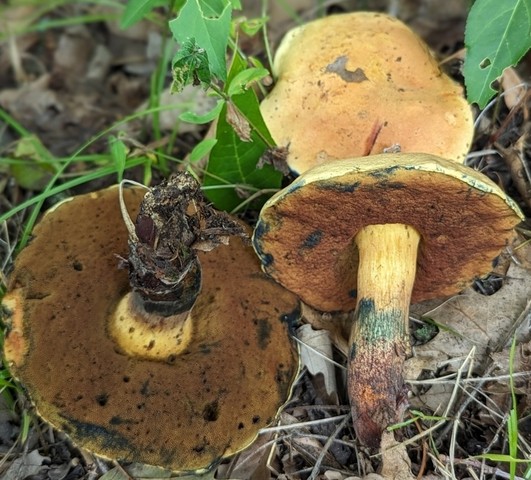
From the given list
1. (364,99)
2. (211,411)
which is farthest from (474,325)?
(211,411)

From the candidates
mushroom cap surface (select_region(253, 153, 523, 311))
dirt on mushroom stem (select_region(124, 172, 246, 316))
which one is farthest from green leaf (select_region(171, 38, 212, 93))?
mushroom cap surface (select_region(253, 153, 523, 311))

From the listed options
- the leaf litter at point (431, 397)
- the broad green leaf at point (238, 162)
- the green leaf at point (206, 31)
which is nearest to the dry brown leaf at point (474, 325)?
the leaf litter at point (431, 397)

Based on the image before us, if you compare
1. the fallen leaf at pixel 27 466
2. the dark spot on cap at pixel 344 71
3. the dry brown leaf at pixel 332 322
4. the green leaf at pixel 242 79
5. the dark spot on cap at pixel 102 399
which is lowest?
the fallen leaf at pixel 27 466

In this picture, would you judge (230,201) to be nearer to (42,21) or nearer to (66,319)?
(66,319)

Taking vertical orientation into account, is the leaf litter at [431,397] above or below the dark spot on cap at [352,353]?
below

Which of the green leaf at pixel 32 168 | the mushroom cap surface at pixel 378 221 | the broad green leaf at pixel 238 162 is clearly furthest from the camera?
the green leaf at pixel 32 168

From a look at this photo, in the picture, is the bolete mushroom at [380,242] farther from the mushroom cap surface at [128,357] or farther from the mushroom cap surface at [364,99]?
the mushroom cap surface at [364,99]

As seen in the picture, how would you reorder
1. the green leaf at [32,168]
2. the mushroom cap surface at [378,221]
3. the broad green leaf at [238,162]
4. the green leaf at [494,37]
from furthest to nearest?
the green leaf at [32,168]
the broad green leaf at [238,162]
the green leaf at [494,37]
the mushroom cap surface at [378,221]

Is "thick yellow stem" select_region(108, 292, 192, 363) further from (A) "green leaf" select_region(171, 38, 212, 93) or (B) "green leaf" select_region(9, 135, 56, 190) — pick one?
(B) "green leaf" select_region(9, 135, 56, 190)
